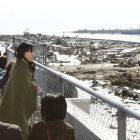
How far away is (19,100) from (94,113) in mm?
1266

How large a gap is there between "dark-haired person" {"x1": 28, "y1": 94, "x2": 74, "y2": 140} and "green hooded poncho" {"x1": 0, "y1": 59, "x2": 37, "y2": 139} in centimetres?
118

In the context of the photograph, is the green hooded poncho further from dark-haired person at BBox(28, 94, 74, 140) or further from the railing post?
the railing post

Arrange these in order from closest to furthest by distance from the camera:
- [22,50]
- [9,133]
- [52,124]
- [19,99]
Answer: [9,133] → [52,124] → [19,99] → [22,50]

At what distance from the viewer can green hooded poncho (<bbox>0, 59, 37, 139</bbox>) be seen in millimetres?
4672

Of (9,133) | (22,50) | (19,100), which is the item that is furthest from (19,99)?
(9,133)

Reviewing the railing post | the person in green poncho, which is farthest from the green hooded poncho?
the railing post

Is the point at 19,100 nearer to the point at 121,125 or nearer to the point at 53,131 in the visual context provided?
the point at 53,131

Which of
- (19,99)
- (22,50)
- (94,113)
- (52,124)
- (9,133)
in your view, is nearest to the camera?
(9,133)

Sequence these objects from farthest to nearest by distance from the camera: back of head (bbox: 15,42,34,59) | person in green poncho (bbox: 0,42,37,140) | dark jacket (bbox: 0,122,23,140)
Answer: back of head (bbox: 15,42,34,59) < person in green poncho (bbox: 0,42,37,140) < dark jacket (bbox: 0,122,23,140)

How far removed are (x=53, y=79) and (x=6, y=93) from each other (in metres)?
1.36

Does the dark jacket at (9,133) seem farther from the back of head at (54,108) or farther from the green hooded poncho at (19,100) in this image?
the green hooded poncho at (19,100)

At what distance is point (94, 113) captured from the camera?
5.52 metres

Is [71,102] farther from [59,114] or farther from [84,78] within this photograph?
[84,78]

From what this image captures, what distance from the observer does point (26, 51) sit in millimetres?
5016
